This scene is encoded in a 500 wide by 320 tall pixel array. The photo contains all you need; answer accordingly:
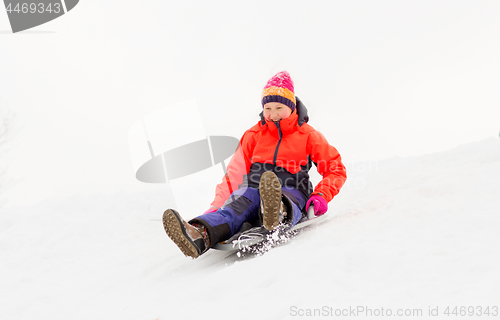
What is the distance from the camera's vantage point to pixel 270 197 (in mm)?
2045

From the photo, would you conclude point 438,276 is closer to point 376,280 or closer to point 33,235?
point 376,280

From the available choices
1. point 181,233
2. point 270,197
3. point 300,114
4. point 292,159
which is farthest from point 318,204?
point 181,233

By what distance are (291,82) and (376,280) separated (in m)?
2.01

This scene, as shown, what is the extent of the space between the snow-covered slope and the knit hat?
1075 millimetres

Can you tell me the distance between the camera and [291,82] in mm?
3025

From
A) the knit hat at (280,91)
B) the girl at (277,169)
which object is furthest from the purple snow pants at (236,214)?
the knit hat at (280,91)

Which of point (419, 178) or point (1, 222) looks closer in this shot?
point (419, 178)

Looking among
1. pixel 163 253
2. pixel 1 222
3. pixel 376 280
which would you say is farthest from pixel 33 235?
pixel 376 280

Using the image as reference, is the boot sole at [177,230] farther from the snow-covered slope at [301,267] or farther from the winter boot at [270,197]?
the winter boot at [270,197]

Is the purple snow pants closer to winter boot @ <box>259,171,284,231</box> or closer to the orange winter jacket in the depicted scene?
the orange winter jacket

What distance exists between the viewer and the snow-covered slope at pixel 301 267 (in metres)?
1.34

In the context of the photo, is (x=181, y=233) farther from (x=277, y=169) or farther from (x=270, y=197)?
(x=277, y=169)

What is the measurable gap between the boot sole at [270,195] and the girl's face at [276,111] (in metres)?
0.93

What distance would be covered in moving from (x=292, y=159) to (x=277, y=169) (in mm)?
152
